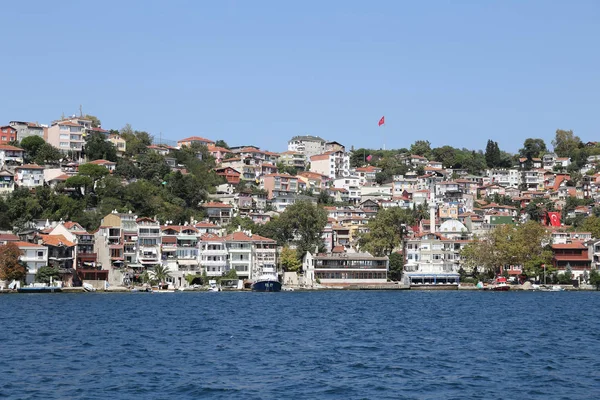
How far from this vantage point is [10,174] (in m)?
94.6

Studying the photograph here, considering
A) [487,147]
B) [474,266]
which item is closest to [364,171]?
[487,147]

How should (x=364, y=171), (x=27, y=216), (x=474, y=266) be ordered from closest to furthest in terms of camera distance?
(x=27, y=216), (x=474, y=266), (x=364, y=171)

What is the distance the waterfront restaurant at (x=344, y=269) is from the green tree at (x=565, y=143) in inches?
3122

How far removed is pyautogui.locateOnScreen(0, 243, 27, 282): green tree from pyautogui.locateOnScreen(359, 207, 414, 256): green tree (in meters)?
34.7

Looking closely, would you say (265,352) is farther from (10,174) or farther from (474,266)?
(10,174)

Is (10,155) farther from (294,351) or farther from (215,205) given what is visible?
(294,351)

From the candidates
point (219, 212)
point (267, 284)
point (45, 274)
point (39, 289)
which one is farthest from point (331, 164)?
point (39, 289)

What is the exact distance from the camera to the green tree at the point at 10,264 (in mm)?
68562

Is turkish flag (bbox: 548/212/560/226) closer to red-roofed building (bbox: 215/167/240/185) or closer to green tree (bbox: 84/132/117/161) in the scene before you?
red-roofed building (bbox: 215/167/240/185)

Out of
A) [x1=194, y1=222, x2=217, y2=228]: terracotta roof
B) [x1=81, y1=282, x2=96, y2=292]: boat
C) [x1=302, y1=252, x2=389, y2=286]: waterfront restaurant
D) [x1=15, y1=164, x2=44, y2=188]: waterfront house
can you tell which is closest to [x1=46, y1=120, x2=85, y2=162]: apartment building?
[x1=15, y1=164, x2=44, y2=188]: waterfront house

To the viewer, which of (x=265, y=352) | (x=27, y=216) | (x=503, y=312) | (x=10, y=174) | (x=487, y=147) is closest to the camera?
(x=265, y=352)

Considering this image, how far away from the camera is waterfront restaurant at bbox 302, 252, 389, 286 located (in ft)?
279

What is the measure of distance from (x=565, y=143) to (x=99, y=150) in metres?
86.4

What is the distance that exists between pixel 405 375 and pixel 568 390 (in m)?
5.15
